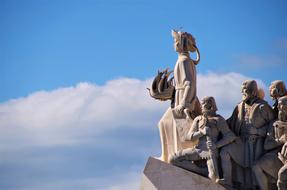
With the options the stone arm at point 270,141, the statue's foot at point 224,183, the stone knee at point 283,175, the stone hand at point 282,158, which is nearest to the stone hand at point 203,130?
the statue's foot at point 224,183

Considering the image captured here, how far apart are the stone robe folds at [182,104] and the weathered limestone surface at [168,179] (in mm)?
411

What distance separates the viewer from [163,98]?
21250 millimetres

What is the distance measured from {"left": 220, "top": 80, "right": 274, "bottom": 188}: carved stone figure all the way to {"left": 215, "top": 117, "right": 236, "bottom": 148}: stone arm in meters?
0.09

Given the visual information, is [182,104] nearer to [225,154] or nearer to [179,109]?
[179,109]

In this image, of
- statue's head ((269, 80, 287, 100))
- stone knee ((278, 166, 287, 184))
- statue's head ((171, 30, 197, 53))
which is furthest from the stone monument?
statue's head ((171, 30, 197, 53))

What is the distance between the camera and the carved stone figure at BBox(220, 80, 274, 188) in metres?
20.0

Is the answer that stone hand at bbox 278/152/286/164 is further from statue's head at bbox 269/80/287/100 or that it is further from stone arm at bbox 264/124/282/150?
statue's head at bbox 269/80/287/100

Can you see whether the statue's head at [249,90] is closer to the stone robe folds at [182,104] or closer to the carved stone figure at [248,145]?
the carved stone figure at [248,145]

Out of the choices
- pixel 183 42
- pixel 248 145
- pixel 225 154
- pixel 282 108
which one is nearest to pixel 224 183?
pixel 225 154

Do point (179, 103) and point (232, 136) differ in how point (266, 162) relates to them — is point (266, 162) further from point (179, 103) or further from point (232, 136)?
point (179, 103)

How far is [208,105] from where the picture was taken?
20.3 metres

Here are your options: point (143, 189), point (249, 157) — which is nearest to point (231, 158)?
point (249, 157)

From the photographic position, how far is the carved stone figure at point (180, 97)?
2064 cm

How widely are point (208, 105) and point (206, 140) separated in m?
0.62
